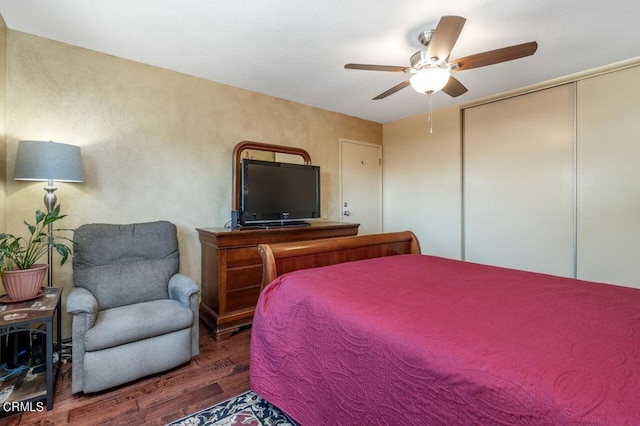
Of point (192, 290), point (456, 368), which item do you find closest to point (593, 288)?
point (456, 368)

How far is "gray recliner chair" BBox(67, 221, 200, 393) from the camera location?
1.80 meters

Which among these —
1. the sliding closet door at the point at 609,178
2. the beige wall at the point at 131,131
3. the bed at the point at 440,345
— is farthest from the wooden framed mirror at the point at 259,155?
the sliding closet door at the point at 609,178

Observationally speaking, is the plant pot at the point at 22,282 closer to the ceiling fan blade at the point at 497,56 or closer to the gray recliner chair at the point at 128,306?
the gray recliner chair at the point at 128,306

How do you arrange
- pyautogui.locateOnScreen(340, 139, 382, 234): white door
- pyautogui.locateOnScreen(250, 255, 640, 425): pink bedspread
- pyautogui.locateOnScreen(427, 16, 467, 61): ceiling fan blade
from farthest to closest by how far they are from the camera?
pyautogui.locateOnScreen(340, 139, 382, 234): white door, pyautogui.locateOnScreen(427, 16, 467, 61): ceiling fan blade, pyautogui.locateOnScreen(250, 255, 640, 425): pink bedspread

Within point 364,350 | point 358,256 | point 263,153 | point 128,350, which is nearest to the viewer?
point 364,350

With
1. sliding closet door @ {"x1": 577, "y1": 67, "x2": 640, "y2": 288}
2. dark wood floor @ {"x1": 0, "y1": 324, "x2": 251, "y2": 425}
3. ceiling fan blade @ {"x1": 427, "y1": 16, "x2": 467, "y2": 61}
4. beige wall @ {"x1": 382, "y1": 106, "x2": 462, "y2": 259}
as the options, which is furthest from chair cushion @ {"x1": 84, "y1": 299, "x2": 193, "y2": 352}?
sliding closet door @ {"x1": 577, "y1": 67, "x2": 640, "y2": 288}

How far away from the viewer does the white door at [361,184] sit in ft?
14.4

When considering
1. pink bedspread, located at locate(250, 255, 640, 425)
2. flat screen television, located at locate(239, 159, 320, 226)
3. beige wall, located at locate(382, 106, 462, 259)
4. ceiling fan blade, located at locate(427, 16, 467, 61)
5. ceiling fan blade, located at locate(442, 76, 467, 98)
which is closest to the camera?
pink bedspread, located at locate(250, 255, 640, 425)

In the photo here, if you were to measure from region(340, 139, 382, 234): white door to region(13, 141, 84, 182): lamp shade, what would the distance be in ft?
10.2

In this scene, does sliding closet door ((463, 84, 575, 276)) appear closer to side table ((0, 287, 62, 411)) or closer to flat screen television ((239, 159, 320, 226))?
flat screen television ((239, 159, 320, 226))

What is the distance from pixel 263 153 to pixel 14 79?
6.82 feet

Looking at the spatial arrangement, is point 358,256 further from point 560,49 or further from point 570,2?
point 560,49

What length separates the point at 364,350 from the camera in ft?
3.83

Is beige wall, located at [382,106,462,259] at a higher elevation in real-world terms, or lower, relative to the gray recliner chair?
higher
